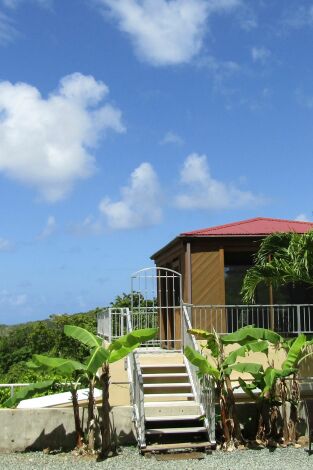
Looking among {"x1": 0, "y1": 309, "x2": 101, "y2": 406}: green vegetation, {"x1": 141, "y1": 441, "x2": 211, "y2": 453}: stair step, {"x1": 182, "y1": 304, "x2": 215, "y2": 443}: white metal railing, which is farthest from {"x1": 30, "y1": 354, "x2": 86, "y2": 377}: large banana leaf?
{"x1": 0, "y1": 309, "x2": 101, "y2": 406}: green vegetation

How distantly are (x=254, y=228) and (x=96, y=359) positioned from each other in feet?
23.6

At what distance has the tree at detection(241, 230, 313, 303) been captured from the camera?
507 inches

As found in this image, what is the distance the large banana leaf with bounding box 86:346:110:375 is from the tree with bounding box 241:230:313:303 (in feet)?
11.8

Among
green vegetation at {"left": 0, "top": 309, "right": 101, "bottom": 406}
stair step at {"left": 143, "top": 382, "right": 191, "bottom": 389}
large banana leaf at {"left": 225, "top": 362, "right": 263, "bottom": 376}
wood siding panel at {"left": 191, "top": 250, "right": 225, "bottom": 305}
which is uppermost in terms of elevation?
wood siding panel at {"left": 191, "top": 250, "right": 225, "bottom": 305}

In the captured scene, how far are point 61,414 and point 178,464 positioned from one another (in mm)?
2523

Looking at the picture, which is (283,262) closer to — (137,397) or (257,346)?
(257,346)

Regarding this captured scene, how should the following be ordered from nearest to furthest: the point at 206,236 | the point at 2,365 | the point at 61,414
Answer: the point at 61,414 → the point at 206,236 → the point at 2,365

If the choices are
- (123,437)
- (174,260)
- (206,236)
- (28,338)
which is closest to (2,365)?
(28,338)

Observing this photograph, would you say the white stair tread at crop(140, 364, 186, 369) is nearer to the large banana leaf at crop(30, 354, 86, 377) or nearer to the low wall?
the low wall

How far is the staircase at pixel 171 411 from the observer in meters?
11.6

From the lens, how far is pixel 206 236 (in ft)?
52.9

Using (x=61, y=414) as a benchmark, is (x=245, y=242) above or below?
above

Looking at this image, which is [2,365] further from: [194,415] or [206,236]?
[194,415]

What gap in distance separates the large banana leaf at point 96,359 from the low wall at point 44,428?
1.30 metres
